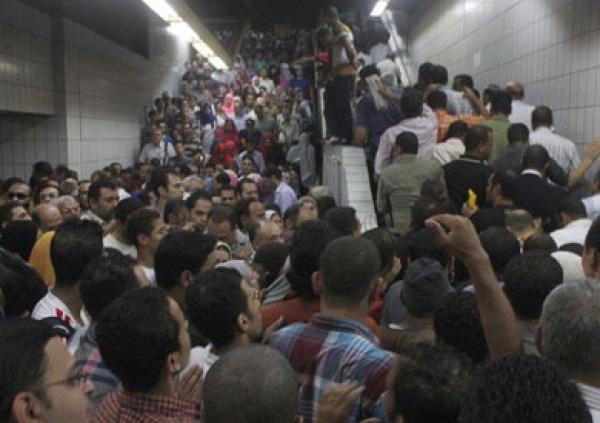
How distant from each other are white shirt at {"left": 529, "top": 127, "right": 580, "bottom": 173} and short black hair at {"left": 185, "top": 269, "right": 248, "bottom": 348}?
15.2 feet

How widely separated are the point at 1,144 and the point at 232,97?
7662mm

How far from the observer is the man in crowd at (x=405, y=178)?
605 centimetres

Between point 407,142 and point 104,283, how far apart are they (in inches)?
144

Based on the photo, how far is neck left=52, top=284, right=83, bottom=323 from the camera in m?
3.56

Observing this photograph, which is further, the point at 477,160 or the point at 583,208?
the point at 477,160

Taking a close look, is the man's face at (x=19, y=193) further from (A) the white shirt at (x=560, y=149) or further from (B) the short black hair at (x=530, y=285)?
(B) the short black hair at (x=530, y=285)

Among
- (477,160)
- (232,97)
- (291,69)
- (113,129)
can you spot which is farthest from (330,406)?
(291,69)

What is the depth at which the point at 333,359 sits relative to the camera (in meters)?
2.46

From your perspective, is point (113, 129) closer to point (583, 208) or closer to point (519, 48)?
point (519, 48)

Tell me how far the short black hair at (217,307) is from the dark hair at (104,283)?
0.49 m

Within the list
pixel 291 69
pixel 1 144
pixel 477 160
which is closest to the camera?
pixel 477 160

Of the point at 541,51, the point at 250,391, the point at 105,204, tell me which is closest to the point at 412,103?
the point at 541,51

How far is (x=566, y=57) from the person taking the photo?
7.82 meters

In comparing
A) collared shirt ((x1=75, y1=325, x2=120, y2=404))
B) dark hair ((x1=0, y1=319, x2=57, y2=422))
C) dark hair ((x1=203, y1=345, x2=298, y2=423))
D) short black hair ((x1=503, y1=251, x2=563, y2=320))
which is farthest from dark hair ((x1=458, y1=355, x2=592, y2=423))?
collared shirt ((x1=75, y1=325, x2=120, y2=404))
